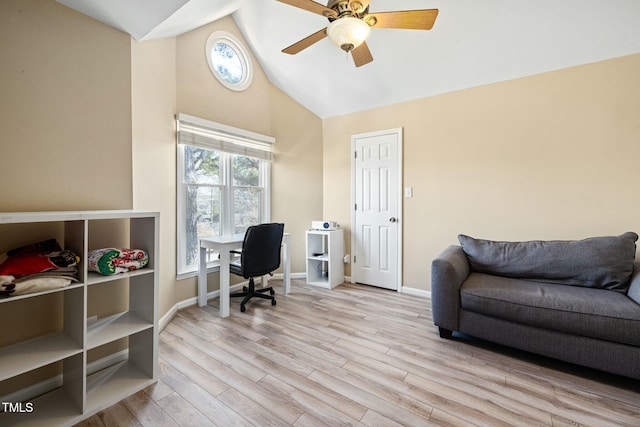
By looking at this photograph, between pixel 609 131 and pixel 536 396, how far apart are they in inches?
91.2

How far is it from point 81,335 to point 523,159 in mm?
3740

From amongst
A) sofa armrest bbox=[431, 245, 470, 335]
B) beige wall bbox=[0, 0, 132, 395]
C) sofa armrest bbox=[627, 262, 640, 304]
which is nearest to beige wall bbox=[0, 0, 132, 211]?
beige wall bbox=[0, 0, 132, 395]

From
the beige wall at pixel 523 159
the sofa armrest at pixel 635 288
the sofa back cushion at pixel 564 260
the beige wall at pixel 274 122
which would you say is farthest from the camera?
the beige wall at pixel 274 122

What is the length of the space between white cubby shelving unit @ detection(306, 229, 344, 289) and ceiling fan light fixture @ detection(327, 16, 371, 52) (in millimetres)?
2283

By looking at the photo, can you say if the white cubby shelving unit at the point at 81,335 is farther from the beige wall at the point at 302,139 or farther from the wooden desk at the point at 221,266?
the wooden desk at the point at 221,266

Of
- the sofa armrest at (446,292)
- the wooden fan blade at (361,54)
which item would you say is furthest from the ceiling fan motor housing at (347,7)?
the sofa armrest at (446,292)

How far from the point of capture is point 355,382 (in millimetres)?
1687

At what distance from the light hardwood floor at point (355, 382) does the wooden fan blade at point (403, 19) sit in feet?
7.55

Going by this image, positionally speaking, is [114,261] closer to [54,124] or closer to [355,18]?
[54,124]

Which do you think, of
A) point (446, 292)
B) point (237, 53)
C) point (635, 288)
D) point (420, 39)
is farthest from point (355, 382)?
point (237, 53)

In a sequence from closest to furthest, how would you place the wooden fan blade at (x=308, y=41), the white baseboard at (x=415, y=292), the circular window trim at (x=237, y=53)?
the wooden fan blade at (x=308, y=41) < the circular window trim at (x=237, y=53) < the white baseboard at (x=415, y=292)

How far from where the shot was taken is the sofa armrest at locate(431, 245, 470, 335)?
216 cm

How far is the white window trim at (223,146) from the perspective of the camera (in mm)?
2699

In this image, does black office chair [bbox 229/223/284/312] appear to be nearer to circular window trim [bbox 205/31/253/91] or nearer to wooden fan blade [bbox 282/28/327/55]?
wooden fan blade [bbox 282/28/327/55]
